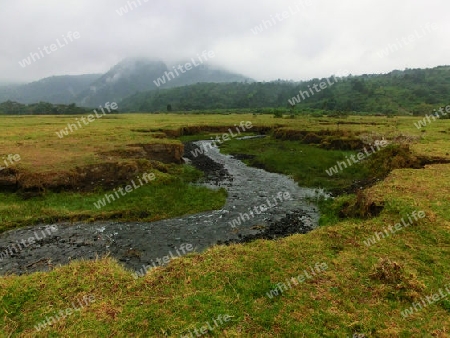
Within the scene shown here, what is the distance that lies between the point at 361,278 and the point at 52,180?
2640cm

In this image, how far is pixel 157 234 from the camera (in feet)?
68.6

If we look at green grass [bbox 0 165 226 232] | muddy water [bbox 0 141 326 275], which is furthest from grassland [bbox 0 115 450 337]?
green grass [bbox 0 165 226 232]

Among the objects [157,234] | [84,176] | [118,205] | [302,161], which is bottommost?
[302,161]

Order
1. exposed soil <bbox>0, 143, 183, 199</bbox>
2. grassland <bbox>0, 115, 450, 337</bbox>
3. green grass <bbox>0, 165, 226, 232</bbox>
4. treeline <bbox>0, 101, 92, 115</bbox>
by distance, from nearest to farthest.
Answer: grassland <bbox>0, 115, 450, 337</bbox>, green grass <bbox>0, 165, 226, 232</bbox>, exposed soil <bbox>0, 143, 183, 199</bbox>, treeline <bbox>0, 101, 92, 115</bbox>

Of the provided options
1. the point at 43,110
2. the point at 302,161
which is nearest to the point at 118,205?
the point at 302,161

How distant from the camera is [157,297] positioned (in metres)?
11.3

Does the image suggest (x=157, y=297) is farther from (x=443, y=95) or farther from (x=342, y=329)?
(x=443, y=95)

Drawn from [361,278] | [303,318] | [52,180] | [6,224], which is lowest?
[361,278]

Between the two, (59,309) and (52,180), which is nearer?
(59,309)

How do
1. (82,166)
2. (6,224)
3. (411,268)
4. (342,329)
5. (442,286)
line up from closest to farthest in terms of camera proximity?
(342,329) → (442,286) → (411,268) → (6,224) → (82,166)

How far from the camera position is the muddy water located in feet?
58.5

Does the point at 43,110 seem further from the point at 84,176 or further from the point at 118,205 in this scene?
the point at 118,205

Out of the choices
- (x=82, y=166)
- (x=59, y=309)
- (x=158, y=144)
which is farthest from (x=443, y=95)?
(x=59, y=309)

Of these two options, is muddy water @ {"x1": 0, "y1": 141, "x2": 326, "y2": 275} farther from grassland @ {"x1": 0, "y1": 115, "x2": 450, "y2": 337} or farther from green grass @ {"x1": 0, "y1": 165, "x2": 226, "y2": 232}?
grassland @ {"x1": 0, "y1": 115, "x2": 450, "y2": 337}
